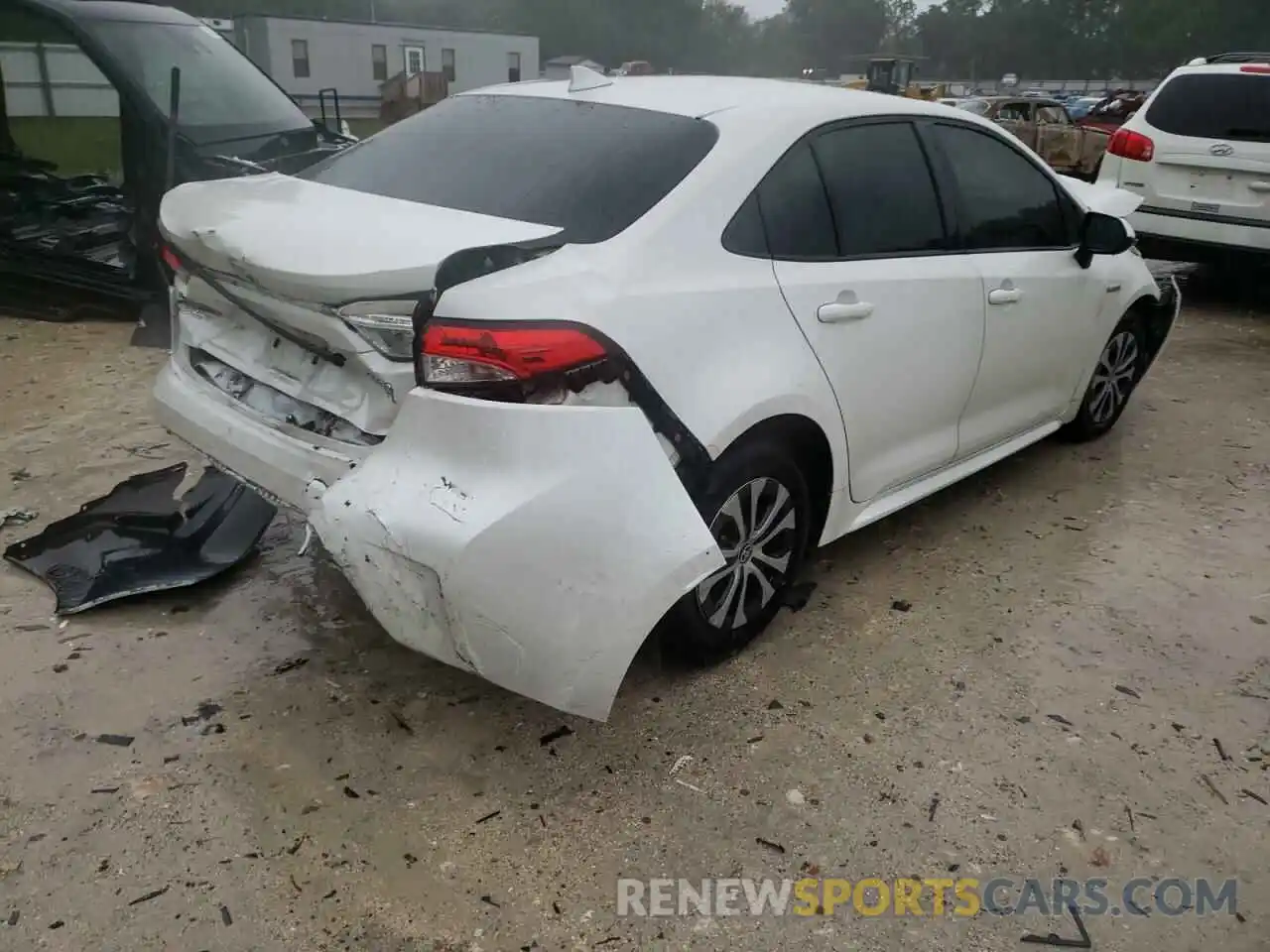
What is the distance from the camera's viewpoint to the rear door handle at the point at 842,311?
3.13 metres

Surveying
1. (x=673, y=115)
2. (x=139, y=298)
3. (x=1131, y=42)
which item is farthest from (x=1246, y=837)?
(x=1131, y=42)

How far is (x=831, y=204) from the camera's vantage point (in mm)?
3277

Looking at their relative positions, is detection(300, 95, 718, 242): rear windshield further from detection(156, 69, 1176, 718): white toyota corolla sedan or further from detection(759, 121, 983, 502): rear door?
detection(759, 121, 983, 502): rear door

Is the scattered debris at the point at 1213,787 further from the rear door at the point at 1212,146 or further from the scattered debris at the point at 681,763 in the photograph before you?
the rear door at the point at 1212,146

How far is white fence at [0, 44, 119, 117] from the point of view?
677 centimetres

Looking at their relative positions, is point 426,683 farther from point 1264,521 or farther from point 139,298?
point 139,298

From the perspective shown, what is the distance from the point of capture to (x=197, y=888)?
2.37 meters

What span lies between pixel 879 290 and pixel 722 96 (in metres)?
0.80

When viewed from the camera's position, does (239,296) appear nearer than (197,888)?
No

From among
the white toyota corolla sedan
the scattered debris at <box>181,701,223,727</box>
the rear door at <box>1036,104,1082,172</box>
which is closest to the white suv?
the white toyota corolla sedan

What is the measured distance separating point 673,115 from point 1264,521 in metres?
3.17

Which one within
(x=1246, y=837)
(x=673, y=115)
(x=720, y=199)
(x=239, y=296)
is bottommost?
(x=1246, y=837)

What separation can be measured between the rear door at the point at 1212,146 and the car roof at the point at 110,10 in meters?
7.29

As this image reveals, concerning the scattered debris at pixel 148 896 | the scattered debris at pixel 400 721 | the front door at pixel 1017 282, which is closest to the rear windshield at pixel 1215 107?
the front door at pixel 1017 282
